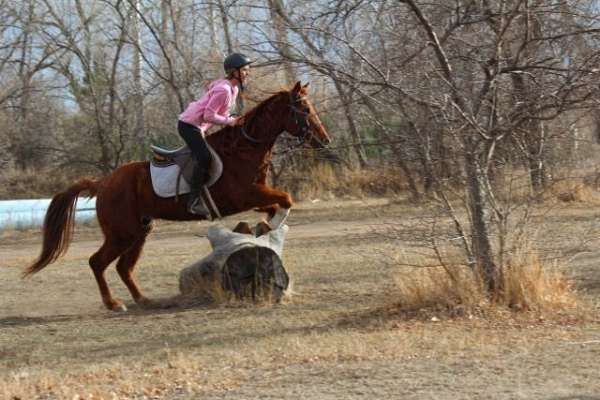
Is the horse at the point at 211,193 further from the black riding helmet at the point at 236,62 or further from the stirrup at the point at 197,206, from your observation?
the black riding helmet at the point at 236,62

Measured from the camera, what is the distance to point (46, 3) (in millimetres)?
31266

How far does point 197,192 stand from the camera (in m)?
10.3

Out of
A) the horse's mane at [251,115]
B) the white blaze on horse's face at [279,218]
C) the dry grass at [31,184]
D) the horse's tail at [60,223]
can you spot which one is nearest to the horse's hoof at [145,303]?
the horse's tail at [60,223]

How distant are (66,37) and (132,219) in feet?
72.1

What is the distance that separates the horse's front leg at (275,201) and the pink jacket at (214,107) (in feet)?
3.04

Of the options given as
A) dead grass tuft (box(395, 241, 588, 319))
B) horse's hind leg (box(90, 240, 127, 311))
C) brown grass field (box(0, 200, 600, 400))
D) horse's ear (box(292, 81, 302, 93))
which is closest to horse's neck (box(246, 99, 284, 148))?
horse's ear (box(292, 81, 302, 93))

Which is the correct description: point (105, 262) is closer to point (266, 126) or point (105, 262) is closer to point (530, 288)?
point (266, 126)

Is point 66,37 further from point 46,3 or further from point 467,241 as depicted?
point 467,241

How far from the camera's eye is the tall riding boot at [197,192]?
1025 cm

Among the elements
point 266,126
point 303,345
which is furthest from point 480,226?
point 266,126

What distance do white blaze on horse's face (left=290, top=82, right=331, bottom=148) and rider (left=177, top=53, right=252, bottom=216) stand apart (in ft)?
2.13

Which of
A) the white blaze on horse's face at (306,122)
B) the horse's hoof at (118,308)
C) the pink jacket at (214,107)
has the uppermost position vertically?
the pink jacket at (214,107)

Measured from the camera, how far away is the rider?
9.96 meters

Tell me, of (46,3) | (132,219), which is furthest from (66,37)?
(132,219)
